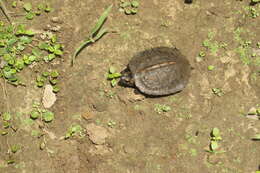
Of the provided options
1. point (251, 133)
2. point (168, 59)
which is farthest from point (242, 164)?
point (168, 59)

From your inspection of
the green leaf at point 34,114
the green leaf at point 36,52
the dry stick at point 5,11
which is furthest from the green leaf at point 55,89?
the dry stick at point 5,11

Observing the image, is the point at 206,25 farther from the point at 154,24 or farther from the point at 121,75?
the point at 121,75

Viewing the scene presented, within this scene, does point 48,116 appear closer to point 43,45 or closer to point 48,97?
point 48,97

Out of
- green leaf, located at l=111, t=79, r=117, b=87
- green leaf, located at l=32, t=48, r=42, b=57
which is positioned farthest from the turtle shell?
green leaf, located at l=32, t=48, r=42, b=57

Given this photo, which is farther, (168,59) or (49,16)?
(49,16)

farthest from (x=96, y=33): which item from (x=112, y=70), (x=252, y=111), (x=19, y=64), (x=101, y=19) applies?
(x=252, y=111)

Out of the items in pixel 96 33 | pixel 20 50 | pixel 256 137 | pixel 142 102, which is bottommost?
pixel 256 137
